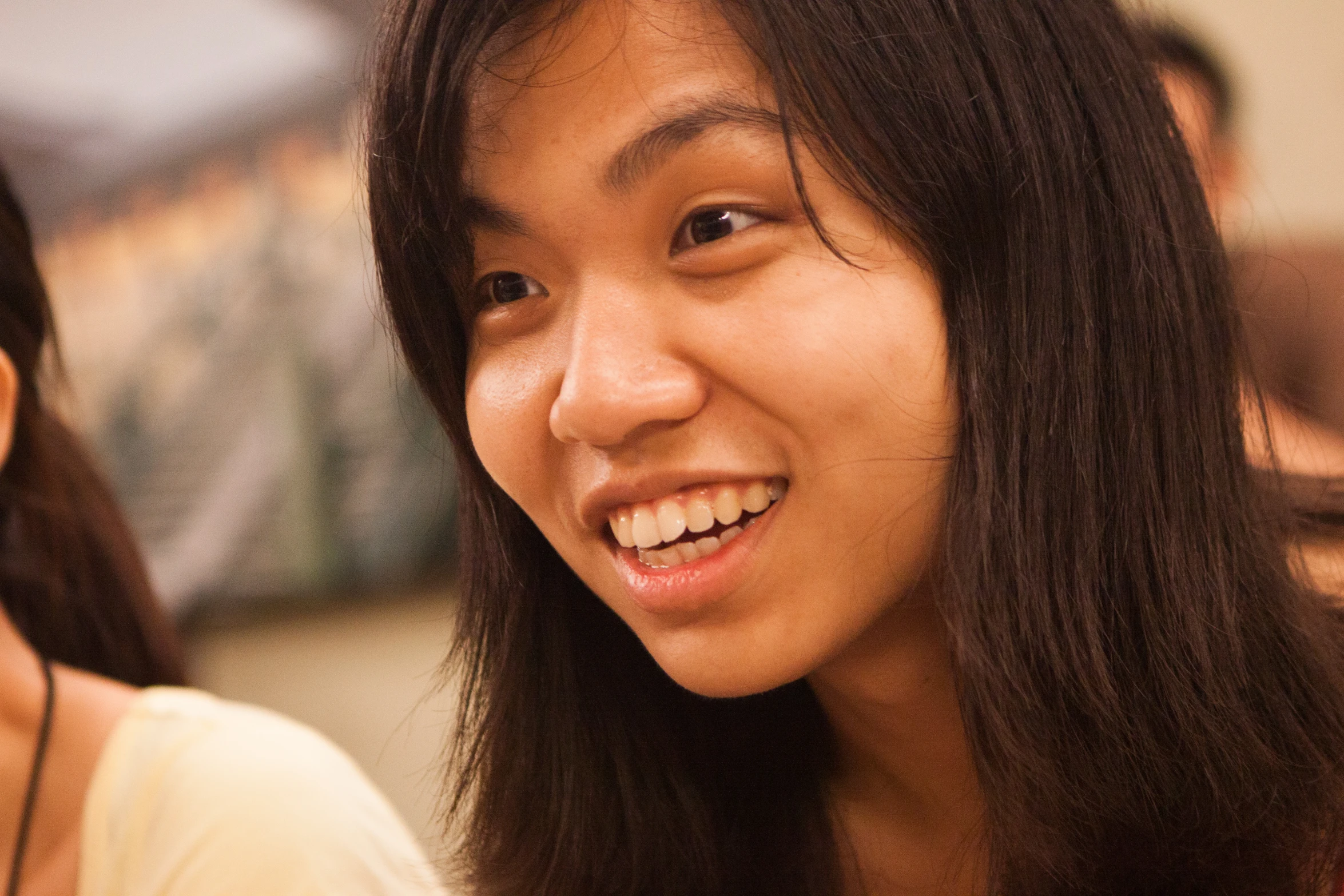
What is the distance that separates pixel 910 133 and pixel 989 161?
0.21 ft

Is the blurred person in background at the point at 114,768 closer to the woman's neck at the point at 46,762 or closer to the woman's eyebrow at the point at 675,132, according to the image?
the woman's neck at the point at 46,762

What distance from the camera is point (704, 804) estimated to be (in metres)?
1.06

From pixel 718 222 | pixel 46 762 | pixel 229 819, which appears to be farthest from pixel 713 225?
pixel 46 762

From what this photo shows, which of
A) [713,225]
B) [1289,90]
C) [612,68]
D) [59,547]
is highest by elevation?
[1289,90]

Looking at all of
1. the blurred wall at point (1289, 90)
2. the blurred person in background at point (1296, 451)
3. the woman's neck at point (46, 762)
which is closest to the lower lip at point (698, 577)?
the blurred person in background at point (1296, 451)

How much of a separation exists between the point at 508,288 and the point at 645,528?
0.72 ft

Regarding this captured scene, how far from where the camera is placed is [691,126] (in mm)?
762

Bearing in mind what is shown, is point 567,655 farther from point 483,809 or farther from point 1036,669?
point 1036,669

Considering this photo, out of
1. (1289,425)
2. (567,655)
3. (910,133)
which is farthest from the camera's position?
(1289,425)

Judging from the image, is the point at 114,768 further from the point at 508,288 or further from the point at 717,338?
the point at 717,338

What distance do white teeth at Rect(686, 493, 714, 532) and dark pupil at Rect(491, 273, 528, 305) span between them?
0.21 metres

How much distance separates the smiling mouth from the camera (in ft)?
2.67

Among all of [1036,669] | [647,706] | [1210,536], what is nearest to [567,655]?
[647,706]

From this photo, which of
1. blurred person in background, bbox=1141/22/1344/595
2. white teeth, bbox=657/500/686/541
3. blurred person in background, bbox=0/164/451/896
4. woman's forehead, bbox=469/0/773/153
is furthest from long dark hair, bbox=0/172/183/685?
blurred person in background, bbox=1141/22/1344/595
